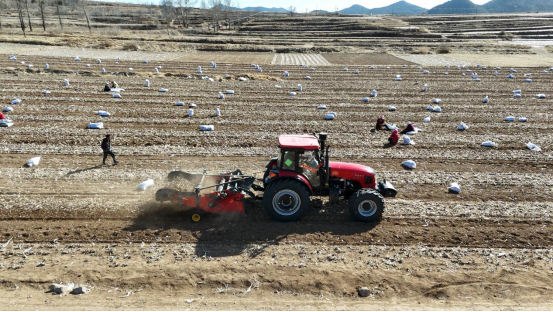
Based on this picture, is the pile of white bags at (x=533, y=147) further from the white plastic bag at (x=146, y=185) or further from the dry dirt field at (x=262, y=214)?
the white plastic bag at (x=146, y=185)

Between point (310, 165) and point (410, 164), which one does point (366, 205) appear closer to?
point (310, 165)

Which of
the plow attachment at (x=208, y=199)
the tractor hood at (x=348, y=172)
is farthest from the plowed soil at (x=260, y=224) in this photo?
the tractor hood at (x=348, y=172)

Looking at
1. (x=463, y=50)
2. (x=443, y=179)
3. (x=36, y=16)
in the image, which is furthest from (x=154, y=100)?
(x=36, y=16)

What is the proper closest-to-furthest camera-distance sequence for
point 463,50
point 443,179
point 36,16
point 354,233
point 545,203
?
point 354,233
point 545,203
point 443,179
point 463,50
point 36,16

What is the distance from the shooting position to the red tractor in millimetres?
8570

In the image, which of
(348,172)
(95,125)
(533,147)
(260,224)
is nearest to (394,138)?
(533,147)

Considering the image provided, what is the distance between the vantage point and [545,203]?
1038cm

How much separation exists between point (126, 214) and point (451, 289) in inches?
285

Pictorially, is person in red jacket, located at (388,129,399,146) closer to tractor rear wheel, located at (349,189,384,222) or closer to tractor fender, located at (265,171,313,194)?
tractor rear wheel, located at (349,189,384,222)

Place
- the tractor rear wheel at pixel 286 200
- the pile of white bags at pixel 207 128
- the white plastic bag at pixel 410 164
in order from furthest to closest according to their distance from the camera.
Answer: the pile of white bags at pixel 207 128 → the white plastic bag at pixel 410 164 → the tractor rear wheel at pixel 286 200

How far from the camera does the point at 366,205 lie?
8.87 m

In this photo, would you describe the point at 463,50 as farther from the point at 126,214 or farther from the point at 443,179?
the point at 126,214

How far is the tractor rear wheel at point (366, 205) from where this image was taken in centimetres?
863

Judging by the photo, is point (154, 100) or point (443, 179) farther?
point (154, 100)
